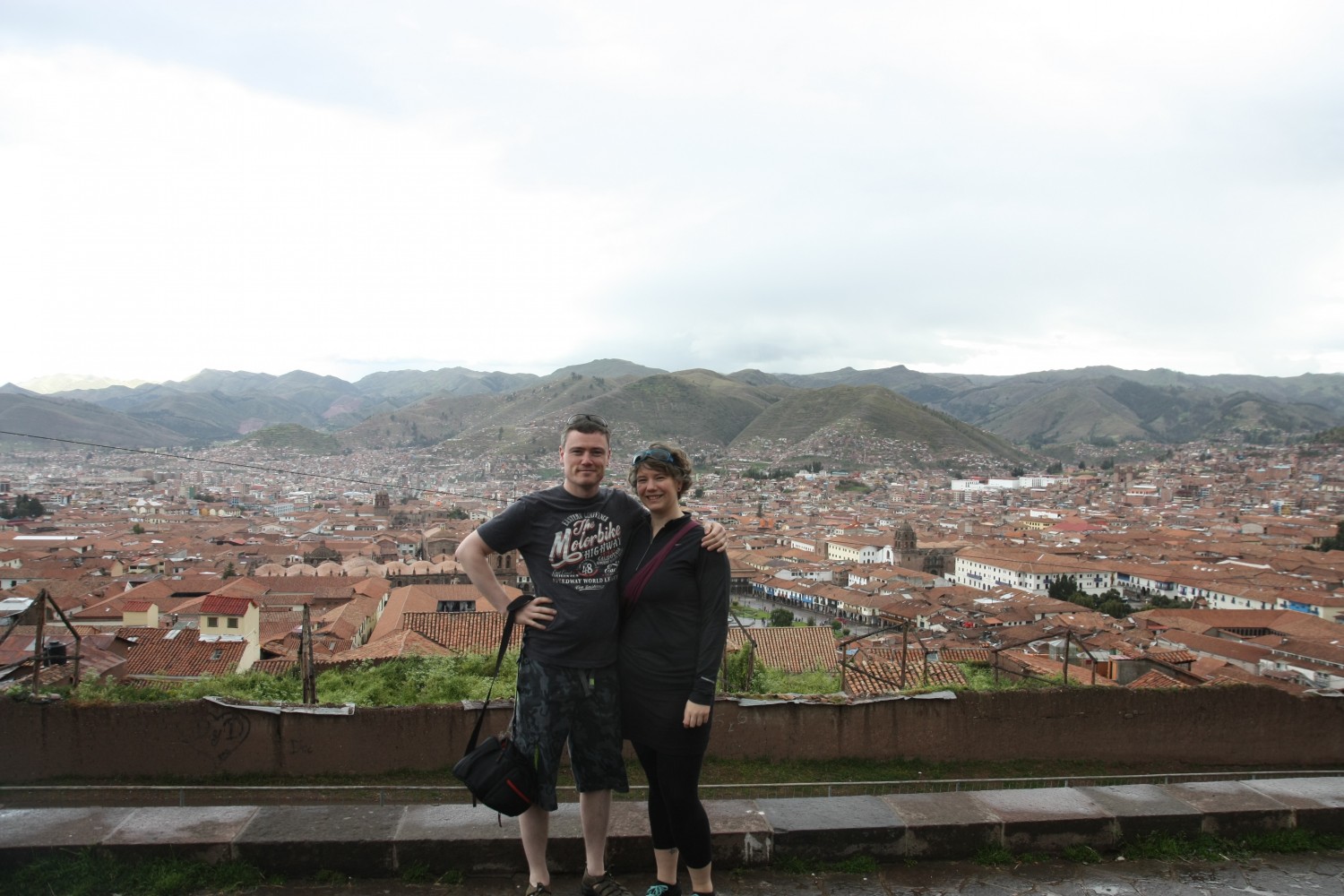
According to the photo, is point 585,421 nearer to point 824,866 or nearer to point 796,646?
point 824,866

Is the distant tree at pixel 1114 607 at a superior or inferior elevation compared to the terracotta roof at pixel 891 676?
inferior

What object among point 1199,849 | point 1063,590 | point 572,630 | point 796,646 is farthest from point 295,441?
point 1199,849

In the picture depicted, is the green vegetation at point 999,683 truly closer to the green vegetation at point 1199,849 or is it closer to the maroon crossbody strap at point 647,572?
the green vegetation at point 1199,849

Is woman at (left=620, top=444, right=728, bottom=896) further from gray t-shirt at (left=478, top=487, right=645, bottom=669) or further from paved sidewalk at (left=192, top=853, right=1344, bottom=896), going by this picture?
paved sidewalk at (left=192, top=853, right=1344, bottom=896)

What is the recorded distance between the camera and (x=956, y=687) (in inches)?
202

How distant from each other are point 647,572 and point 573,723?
46 cm

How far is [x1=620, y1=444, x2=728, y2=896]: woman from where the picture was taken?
7.05ft

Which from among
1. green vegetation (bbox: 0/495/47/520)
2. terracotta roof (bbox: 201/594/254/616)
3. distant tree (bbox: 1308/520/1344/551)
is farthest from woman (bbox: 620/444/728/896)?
green vegetation (bbox: 0/495/47/520)

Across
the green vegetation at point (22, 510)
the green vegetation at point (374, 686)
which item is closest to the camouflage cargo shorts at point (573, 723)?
the green vegetation at point (374, 686)

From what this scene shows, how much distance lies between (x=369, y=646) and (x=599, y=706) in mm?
10512

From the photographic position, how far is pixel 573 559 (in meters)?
2.21

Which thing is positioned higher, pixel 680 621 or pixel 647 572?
pixel 647 572

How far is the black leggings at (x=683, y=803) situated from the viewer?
7.17 ft

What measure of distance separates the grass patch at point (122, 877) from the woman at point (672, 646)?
115 cm
